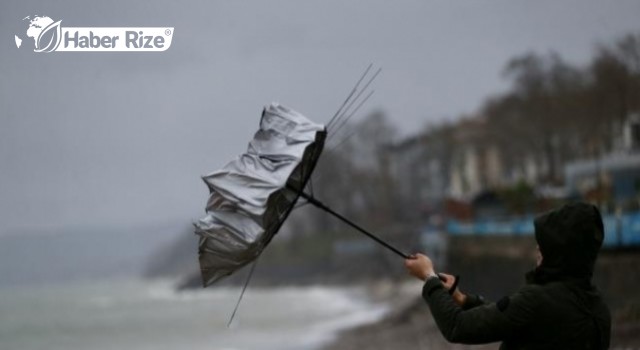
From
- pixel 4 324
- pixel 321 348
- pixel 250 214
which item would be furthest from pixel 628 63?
pixel 250 214

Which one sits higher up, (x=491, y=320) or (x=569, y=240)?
(x=569, y=240)

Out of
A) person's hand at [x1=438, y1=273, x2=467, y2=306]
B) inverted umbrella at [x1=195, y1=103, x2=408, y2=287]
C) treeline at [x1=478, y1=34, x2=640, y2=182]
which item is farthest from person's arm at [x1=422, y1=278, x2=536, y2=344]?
treeline at [x1=478, y1=34, x2=640, y2=182]

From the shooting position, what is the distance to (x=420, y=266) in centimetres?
345

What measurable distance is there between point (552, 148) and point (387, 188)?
37.9 meters

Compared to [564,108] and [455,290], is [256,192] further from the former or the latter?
[564,108]

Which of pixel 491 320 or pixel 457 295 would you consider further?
pixel 457 295

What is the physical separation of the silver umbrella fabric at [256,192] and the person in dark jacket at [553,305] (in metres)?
1.11

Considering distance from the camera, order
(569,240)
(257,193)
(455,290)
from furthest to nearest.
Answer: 1. (257,193)
2. (455,290)
3. (569,240)

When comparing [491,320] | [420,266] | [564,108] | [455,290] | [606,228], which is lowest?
[491,320]

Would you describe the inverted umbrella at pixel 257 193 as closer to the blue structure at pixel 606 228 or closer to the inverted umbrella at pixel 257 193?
the inverted umbrella at pixel 257 193

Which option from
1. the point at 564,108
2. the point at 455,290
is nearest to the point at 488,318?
the point at 455,290

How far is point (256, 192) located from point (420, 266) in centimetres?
85

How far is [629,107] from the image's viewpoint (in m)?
50.7

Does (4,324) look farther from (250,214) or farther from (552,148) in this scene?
(250,214)
